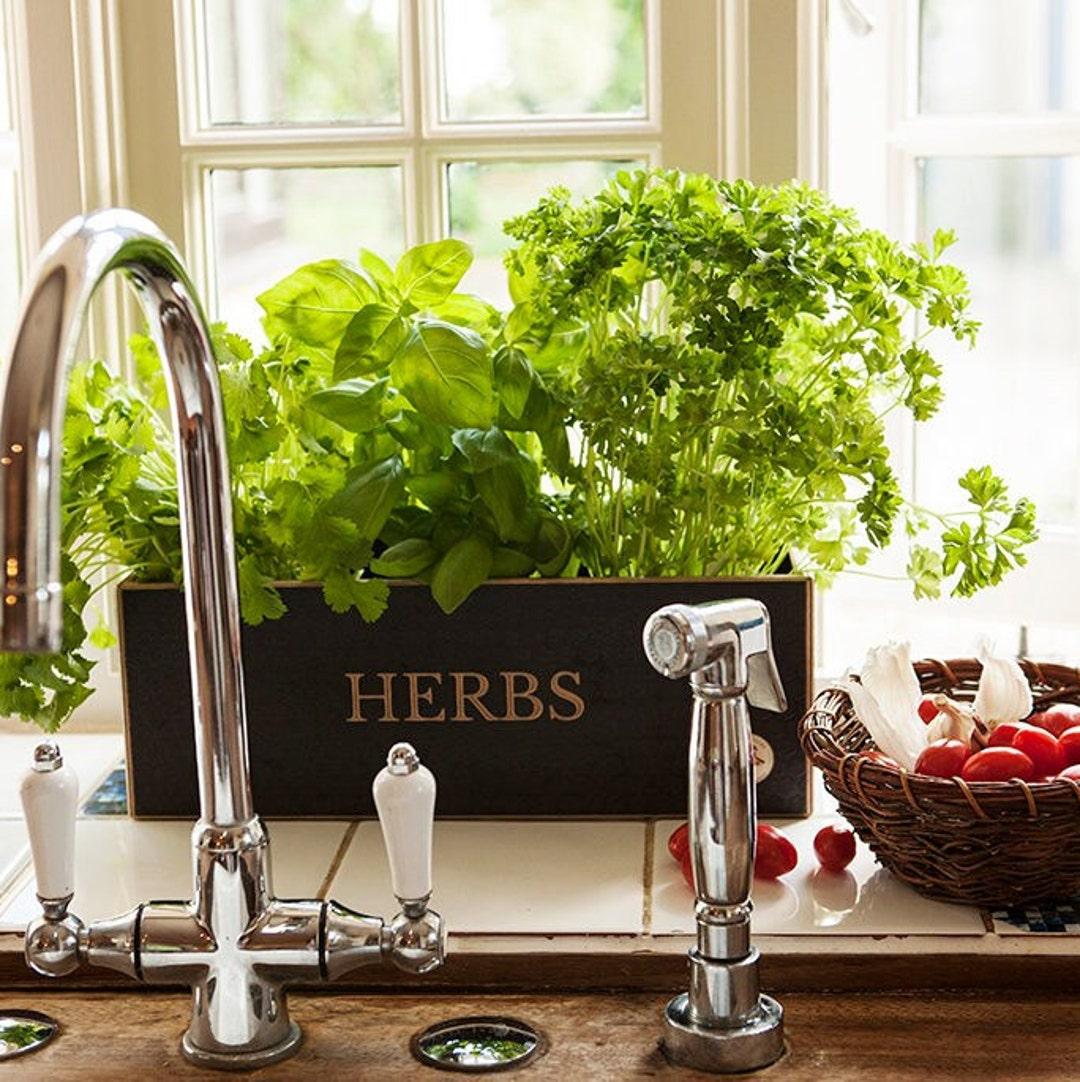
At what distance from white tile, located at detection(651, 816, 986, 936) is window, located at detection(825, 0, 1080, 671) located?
52cm

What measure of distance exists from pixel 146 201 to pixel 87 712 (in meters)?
0.49

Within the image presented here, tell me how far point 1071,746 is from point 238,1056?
610mm

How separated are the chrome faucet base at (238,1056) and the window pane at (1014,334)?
2.99 feet

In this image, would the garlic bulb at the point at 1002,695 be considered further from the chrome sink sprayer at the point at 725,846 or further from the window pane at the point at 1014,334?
the window pane at the point at 1014,334

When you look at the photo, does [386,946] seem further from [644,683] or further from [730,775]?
[644,683]

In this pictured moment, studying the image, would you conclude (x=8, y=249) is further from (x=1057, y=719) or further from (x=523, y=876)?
(x=1057, y=719)

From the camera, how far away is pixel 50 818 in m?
1.24

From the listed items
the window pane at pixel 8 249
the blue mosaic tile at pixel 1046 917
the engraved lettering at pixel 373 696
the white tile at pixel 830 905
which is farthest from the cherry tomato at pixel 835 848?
the window pane at pixel 8 249

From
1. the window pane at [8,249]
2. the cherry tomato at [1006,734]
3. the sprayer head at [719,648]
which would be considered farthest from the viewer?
the window pane at [8,249]

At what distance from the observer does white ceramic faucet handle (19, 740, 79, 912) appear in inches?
48.8

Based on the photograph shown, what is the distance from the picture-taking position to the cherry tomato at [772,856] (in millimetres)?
1419

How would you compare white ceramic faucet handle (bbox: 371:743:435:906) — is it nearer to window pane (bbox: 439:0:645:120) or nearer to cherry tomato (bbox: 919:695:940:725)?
cherry tomato (bbox: 919:695:940:725)

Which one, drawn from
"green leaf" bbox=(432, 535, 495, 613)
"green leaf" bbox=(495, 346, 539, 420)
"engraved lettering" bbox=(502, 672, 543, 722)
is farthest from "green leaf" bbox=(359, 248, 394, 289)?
"engraved lettering" bbox=(502, 672, 543, 722)

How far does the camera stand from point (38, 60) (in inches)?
69.0
